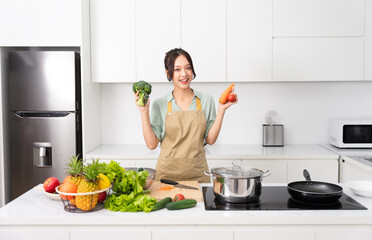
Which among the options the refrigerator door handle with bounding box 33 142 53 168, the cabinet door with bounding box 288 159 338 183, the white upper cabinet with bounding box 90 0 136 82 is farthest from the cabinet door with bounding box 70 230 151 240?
the white upper cabinet with bounding box 90 0 136 82

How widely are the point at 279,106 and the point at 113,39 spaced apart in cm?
180

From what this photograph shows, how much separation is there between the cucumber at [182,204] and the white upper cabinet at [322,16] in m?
2.37

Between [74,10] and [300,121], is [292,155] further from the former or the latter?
[74,10]

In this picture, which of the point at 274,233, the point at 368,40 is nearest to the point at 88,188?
the point at 274,233

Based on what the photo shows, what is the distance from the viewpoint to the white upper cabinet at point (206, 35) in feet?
11.5

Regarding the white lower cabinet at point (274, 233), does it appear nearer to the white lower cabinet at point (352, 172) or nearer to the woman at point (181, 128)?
the woman at point (181, 128)

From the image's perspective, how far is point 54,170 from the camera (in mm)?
3357

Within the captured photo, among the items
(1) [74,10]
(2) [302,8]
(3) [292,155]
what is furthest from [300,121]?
(1) [74,10]

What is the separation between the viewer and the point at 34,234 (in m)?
1.57

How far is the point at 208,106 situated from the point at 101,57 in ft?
4.93

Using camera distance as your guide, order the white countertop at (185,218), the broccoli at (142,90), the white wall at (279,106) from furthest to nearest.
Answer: the white wall at (279,106) → the broccoli at (142,90) → the white countertop at (185,218)

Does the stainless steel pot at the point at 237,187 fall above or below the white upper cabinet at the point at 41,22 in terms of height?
below

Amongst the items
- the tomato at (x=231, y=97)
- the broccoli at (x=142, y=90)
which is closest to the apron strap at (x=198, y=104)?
the tomato at (x=231, y=97)

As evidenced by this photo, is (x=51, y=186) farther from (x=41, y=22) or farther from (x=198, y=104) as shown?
(x=41, y=22)
